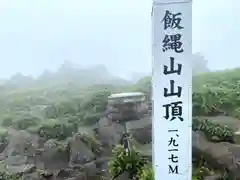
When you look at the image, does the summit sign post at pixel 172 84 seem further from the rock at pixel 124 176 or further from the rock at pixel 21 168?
the rock at pixel 21 168

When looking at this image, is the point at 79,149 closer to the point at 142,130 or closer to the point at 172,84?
the point at 142,130

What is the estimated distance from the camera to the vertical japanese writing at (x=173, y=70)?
2330 mm

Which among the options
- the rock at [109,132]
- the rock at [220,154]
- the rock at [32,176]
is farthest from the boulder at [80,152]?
the rock at [220,154]

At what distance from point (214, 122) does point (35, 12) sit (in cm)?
182

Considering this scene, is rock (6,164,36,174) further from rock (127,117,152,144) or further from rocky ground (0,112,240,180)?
rock (127,117,152,144)

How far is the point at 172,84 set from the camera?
93.1 inches

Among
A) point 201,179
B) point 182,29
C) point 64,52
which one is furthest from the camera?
point 64,52

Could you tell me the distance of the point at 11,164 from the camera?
344 cm

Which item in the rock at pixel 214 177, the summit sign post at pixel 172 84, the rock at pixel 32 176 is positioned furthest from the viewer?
the rock at pixel 32 176

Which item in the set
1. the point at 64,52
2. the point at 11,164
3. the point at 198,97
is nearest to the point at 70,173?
the point at 11,164

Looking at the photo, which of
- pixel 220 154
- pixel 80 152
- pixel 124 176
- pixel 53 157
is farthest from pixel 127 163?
pixel 220 154

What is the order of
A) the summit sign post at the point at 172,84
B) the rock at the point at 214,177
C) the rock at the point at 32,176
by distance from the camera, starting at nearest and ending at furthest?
the summit sign post at the point at 172,84 < the rock at the point at 214,177 < the rock at the point at 32,176

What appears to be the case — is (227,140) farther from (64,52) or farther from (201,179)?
(64,52)

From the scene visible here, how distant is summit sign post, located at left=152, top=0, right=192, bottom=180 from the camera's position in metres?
2.33
